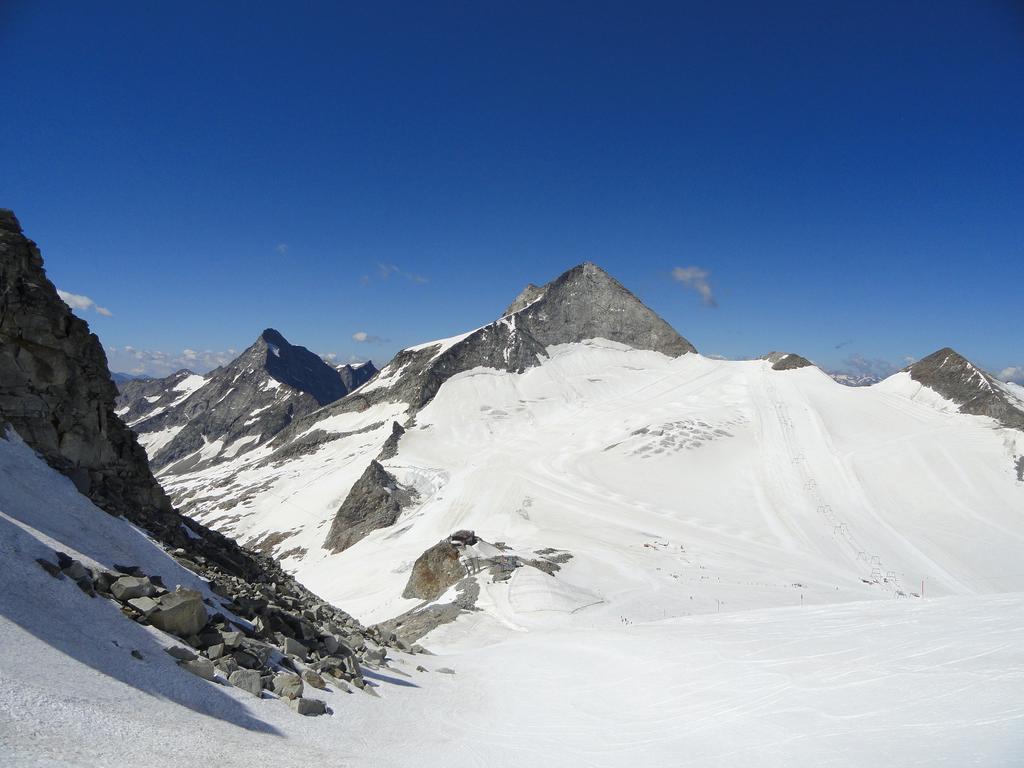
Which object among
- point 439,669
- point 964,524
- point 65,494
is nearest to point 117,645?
point 65,494

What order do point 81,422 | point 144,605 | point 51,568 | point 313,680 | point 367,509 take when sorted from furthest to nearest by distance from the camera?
point 367,509, point 81,422, point 313,680, point 144,605, point 51,568

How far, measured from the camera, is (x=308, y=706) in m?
7.13

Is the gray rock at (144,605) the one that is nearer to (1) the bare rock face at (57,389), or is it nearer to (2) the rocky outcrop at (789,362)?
(1) the bare rock face at (57,389)

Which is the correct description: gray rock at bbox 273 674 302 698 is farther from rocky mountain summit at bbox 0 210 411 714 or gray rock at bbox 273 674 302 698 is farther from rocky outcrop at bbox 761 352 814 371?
rocky outcrop at bbox 761 352 814 371

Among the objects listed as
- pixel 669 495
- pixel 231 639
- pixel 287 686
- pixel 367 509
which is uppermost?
pixel 669 495

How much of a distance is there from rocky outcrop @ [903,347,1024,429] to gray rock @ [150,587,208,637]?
66.8 m

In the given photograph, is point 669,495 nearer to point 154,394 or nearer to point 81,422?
point 81,422

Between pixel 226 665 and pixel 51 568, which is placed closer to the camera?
pixel 51 568

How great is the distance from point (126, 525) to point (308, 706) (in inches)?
218

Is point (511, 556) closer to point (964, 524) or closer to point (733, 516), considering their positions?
point (733, 516)

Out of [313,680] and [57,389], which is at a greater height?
[57,389]

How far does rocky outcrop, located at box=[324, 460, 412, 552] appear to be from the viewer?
152 ft

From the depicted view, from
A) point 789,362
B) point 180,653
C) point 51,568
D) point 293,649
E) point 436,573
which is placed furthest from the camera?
point 789,362

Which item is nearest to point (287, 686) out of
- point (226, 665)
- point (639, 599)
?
point (226, 665)
